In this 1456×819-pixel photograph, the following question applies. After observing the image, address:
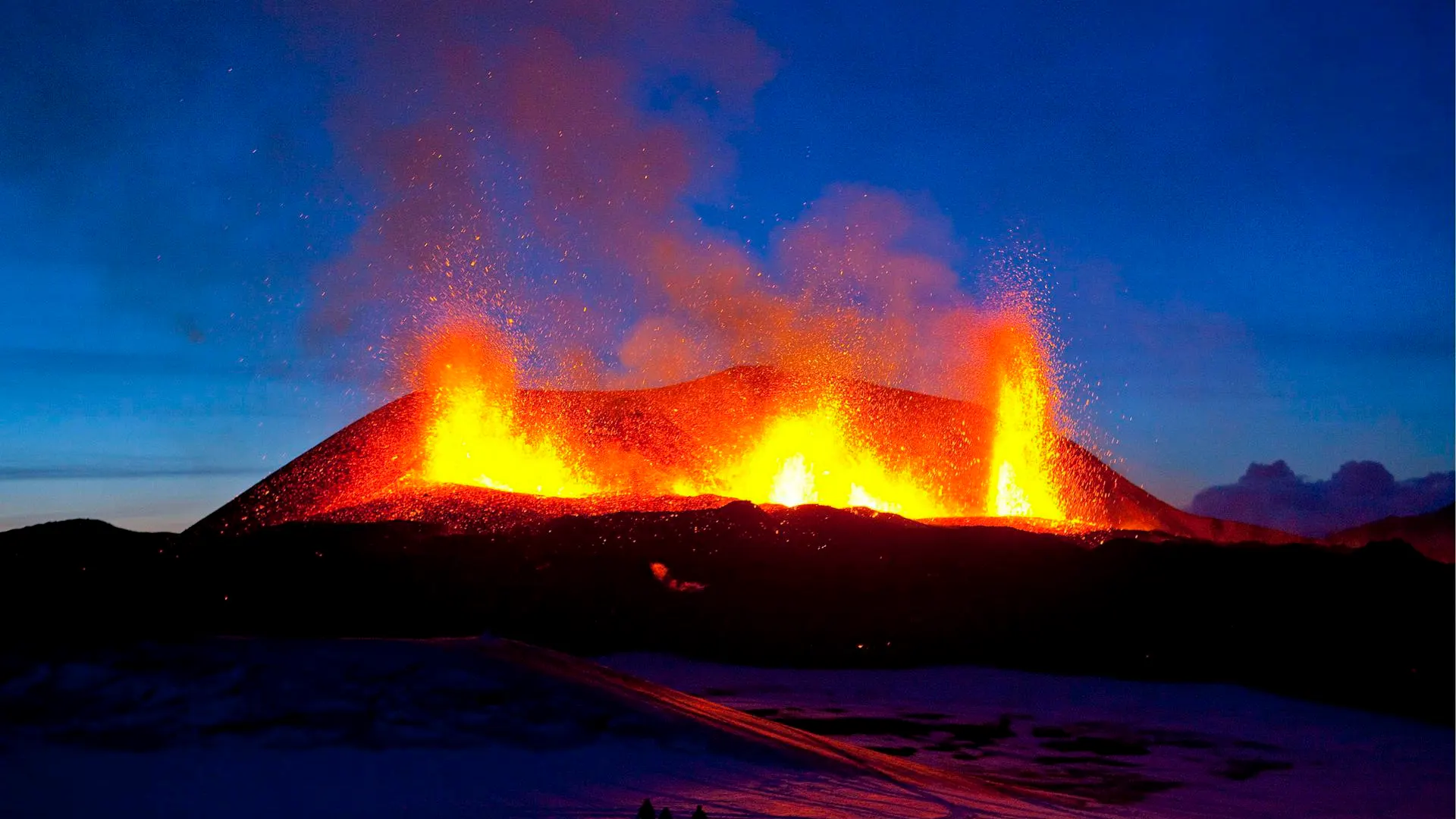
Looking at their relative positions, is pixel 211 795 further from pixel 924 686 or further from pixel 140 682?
pixel 924 686

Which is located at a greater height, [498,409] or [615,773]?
[498,409]

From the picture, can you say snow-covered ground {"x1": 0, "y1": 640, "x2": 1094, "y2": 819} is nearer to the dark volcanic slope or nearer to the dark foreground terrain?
the dark foreground terrain

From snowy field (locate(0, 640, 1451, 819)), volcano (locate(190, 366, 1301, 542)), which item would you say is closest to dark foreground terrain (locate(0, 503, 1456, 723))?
volcano (locate(190, 366, 1301, 542))

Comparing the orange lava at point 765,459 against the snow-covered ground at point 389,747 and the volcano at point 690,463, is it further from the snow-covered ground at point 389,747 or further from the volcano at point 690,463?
the snow-covered ground at point 389,747

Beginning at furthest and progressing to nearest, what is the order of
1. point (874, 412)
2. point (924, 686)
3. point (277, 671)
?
point (874, 412)
point (924, 686)
point (277, 671)

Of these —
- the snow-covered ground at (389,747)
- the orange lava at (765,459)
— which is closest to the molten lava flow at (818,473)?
the orange lava at (765,459)

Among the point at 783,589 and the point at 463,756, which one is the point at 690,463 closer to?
the point at 783,589

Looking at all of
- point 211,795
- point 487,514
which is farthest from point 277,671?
point 487,514
